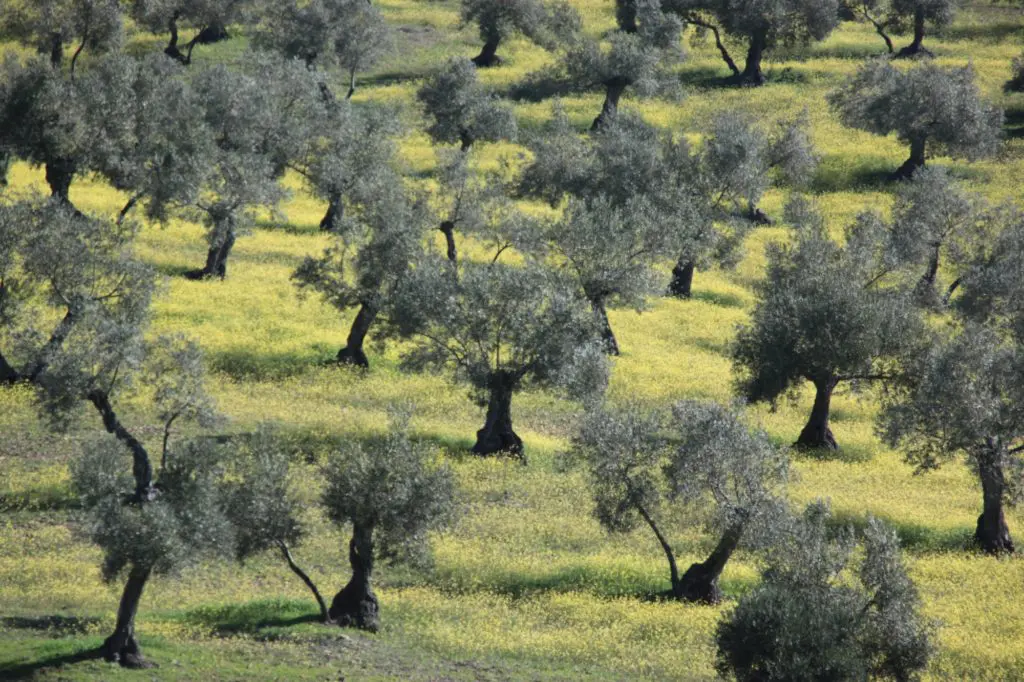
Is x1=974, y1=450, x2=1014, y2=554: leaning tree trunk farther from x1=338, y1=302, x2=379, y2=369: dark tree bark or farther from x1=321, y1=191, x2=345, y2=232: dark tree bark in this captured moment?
x1=321, y1=191, x2=345, y2=232: dark tree bark

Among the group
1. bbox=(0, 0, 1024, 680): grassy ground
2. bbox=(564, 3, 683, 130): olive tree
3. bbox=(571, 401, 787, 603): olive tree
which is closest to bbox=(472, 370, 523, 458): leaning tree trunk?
bbox=(0, 0, 1024, 680): grassy ground

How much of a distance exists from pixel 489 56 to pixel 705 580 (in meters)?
78.0

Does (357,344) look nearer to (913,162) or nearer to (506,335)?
(506,335)

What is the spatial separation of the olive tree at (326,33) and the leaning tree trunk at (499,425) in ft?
164

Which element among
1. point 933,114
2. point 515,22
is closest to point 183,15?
point 515,22

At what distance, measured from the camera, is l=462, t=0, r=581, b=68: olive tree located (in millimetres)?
106938

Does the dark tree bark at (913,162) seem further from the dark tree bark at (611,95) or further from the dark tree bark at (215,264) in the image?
the dark tree bark at (215,264)

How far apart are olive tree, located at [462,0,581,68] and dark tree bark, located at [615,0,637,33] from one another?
3656mm

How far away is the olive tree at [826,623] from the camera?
29.8m

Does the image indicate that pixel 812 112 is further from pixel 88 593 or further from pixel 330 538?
pixel 88 593

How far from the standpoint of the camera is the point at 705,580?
132 ft

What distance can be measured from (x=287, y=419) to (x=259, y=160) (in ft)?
66.1

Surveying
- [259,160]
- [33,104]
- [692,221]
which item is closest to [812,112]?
[692,221]

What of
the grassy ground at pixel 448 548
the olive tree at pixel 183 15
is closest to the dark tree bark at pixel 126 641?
the grassy ground at pixel 448 548
